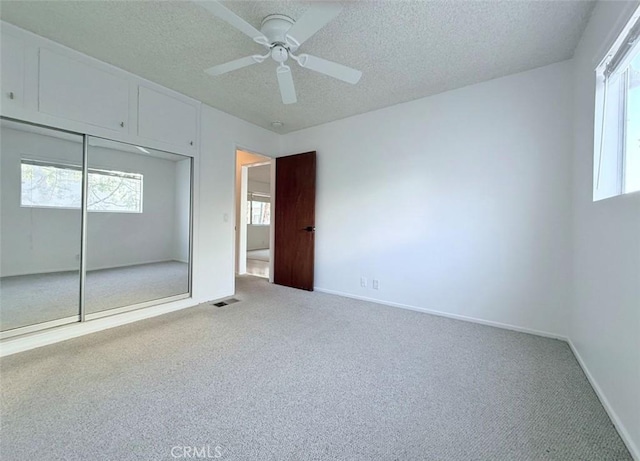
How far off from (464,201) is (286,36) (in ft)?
7.90

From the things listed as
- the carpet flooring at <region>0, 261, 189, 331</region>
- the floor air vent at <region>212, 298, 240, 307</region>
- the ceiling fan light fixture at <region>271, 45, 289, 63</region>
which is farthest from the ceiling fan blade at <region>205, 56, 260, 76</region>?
the floor air vent at <region>212, 298, 240, 307</region>

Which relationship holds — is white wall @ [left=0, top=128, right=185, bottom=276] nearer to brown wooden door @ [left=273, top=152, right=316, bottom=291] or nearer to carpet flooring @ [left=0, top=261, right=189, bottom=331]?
carpet flooring @ [left=0, top=261, right=189, bottom=331]

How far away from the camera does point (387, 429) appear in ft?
4.50

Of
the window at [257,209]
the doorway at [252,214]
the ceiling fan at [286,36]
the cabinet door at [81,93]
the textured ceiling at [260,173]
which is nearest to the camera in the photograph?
the ceiling fan at [286,36]

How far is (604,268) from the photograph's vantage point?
1638mm

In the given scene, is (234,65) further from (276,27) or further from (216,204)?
(216,204)

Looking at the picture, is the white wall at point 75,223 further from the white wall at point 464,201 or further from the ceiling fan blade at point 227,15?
the white wall at point 464,201

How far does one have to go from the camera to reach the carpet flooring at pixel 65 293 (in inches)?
96.3

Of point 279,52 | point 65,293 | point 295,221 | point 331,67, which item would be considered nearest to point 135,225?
point 65,293

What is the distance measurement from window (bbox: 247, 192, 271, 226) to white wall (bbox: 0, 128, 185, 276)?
19.2 ft

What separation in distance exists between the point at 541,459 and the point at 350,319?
1857 millimetres

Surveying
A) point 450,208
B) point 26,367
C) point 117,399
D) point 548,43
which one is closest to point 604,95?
point 548,43

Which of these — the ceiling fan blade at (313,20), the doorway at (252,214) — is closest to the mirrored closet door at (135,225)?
the doorway at (252,214)
